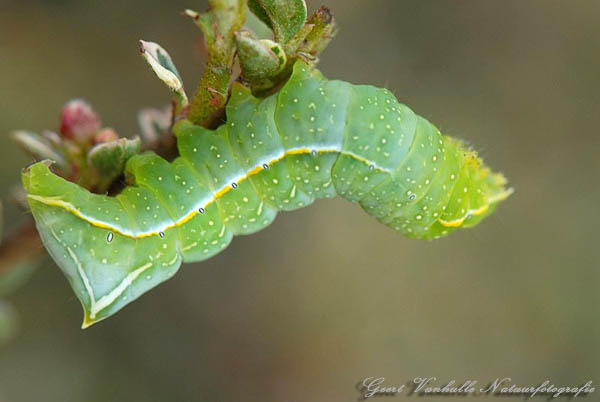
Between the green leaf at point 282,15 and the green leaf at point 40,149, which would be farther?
the green leaf at point 40,149

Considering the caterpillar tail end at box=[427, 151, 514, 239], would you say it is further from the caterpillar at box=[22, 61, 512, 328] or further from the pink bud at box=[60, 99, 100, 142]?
the pink bud at box=[60, 99, 100, 142]

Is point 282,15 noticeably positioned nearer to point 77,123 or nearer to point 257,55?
point 257,55

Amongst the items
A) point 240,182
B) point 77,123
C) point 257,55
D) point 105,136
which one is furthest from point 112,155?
point 257,55

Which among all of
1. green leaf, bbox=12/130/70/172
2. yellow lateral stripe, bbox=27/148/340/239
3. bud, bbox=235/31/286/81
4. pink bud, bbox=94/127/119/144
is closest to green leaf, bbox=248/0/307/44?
bud, bbox=235/31/286/81

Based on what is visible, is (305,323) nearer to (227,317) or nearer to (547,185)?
(227,317)

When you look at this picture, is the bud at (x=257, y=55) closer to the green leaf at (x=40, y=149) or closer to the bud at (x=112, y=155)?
the bud at (x=112, y=155)

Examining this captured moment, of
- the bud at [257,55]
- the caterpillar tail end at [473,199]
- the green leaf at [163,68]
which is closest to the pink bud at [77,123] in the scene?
the green leaf at [163,68]
